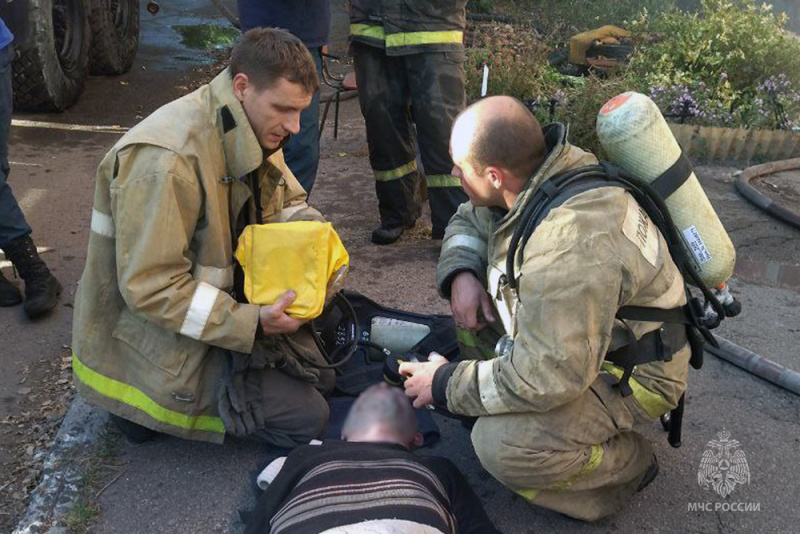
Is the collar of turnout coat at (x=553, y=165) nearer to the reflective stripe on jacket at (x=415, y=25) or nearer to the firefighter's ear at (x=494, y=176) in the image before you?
the firefighter's ear at (x=494, y=176)

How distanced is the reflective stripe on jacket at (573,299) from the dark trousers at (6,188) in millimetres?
2360

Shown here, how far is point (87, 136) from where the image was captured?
571 centimetres

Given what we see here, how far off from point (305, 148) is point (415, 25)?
852mm

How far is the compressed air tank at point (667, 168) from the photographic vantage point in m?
2.22

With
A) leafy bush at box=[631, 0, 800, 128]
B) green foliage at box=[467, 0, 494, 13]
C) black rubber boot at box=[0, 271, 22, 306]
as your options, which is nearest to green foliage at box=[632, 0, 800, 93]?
leafy bush at box=[631, 0, 800, 128]

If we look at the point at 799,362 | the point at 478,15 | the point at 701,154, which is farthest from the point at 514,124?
the point at 478,15

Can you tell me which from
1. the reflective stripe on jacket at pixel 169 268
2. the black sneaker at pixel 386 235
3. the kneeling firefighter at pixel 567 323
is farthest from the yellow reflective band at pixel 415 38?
the kneeling firefighter at pixel 567 323

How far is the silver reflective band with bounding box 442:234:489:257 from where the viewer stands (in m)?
2.68

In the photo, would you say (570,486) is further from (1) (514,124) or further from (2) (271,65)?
(2) (271,65)

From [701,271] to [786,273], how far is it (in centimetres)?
217

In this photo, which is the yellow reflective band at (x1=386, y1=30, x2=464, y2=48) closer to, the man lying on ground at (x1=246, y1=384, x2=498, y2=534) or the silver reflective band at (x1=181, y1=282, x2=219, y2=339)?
the silver reflective band at (x1=181, y1=282, x2=219, y2=339)

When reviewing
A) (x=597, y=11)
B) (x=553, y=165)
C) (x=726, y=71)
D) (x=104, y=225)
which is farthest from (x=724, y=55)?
(x=104, y=225)

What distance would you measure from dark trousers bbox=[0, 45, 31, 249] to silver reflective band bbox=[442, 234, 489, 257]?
6.79ft

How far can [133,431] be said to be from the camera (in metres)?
2.58
